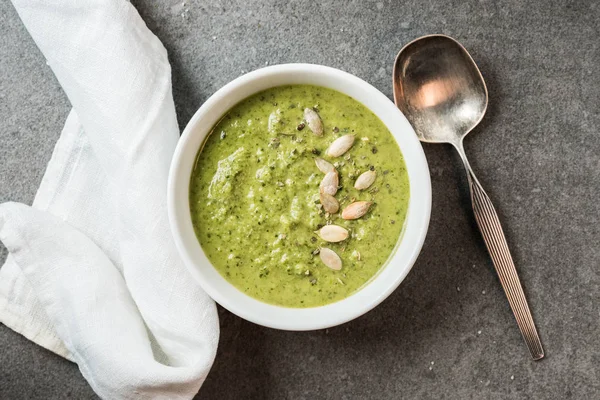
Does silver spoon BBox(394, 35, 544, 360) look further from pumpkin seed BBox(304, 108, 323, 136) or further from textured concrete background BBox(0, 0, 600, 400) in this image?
pumpkin seed BBox(304, 108, 323, 136)

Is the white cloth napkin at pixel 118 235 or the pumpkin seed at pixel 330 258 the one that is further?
the white cloth napkin at pixel 118 235

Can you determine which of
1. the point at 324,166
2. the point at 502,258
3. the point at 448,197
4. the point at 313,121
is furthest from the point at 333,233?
the point at 502,258

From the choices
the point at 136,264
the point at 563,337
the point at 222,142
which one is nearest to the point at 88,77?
the point at 222,142

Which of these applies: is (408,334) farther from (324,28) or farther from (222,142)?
(324,28)

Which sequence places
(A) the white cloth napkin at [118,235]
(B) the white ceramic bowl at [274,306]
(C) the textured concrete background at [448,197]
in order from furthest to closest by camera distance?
(C) the textured concrete background at [448,197] → (A) the white cloth napkin at [118,235] → (B) the white ceramic bowl at [274,306]

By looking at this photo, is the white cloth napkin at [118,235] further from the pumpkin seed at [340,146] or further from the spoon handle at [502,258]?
the spoon handle at [502,258]

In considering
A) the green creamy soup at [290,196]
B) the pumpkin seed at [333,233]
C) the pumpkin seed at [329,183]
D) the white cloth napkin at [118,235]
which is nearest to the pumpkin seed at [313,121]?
the green creamy soup at [290,196]

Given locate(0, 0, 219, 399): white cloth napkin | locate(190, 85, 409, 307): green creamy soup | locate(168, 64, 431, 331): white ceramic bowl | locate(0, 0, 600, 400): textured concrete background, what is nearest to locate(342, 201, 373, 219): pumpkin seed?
locate(190, 85, 409, 307): green creamy soup
